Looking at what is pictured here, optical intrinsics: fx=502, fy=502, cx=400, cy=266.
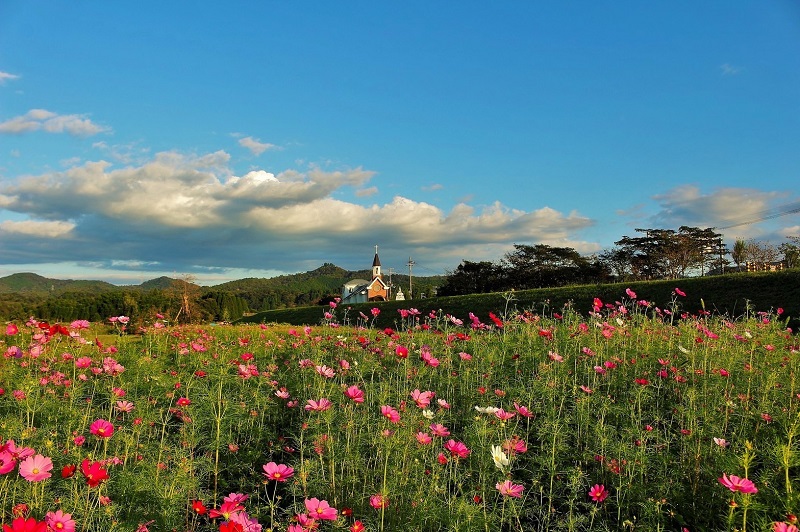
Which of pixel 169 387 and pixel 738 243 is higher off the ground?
pixel 738 243

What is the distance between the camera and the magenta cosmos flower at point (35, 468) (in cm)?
182

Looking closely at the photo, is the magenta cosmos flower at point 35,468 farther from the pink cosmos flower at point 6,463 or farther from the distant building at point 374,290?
the distant building at point 374,290

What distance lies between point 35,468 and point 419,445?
1665 millimetres

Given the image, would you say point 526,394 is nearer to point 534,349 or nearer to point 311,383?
point 534,349

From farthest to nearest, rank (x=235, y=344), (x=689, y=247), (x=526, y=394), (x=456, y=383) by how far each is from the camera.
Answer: (x=689, y=247) → (x=235, y=344) → (x=456, y=383) → (x=526, y=394)

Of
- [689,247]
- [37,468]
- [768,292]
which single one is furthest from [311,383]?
[689,247]

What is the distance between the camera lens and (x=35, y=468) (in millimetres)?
1892

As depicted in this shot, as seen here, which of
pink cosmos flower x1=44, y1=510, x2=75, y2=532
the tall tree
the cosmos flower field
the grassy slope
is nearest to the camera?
pink cosmos flower x1=44, y1=510, x2=75, y2=532

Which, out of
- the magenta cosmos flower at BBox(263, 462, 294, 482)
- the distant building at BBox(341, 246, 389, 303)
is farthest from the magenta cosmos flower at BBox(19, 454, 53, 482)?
the distant building at BBox(341, 246, 389, 303)

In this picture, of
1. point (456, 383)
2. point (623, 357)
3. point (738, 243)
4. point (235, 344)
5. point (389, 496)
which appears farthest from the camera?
point (738, 243)

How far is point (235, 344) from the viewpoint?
24.0 feet

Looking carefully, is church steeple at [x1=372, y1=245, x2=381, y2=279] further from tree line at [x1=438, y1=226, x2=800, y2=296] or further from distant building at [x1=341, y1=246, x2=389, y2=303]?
tree line at [x1=438, y1=226, x2=800, y2=296]

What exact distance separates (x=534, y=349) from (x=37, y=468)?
14.0ft

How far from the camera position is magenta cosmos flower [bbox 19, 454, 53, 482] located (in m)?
1.82
